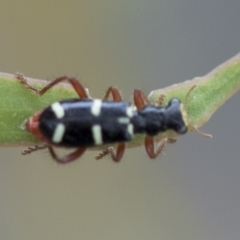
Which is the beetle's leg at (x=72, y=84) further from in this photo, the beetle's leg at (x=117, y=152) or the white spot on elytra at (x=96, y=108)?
the beetle's leg at (x=117, y=152)

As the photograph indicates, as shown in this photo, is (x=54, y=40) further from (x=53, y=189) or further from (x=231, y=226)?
(x=231, y=226)

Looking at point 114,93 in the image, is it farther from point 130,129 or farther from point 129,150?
point 129,150

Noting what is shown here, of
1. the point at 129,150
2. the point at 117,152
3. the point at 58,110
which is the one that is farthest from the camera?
the point at 129,150

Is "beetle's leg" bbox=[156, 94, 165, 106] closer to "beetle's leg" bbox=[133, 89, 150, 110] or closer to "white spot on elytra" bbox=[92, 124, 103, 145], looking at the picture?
"beetle's leg" bbox=[133, 89, 150, 110]

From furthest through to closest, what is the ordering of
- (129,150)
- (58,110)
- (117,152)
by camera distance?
(129,150)
(117,152)
(58,110)

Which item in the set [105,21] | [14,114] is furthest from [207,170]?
[14,114]

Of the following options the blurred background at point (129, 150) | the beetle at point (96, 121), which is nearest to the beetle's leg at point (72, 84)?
the beetle at point (96, 121)

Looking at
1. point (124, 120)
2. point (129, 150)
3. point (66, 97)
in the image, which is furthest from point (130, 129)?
point (129, 150)
